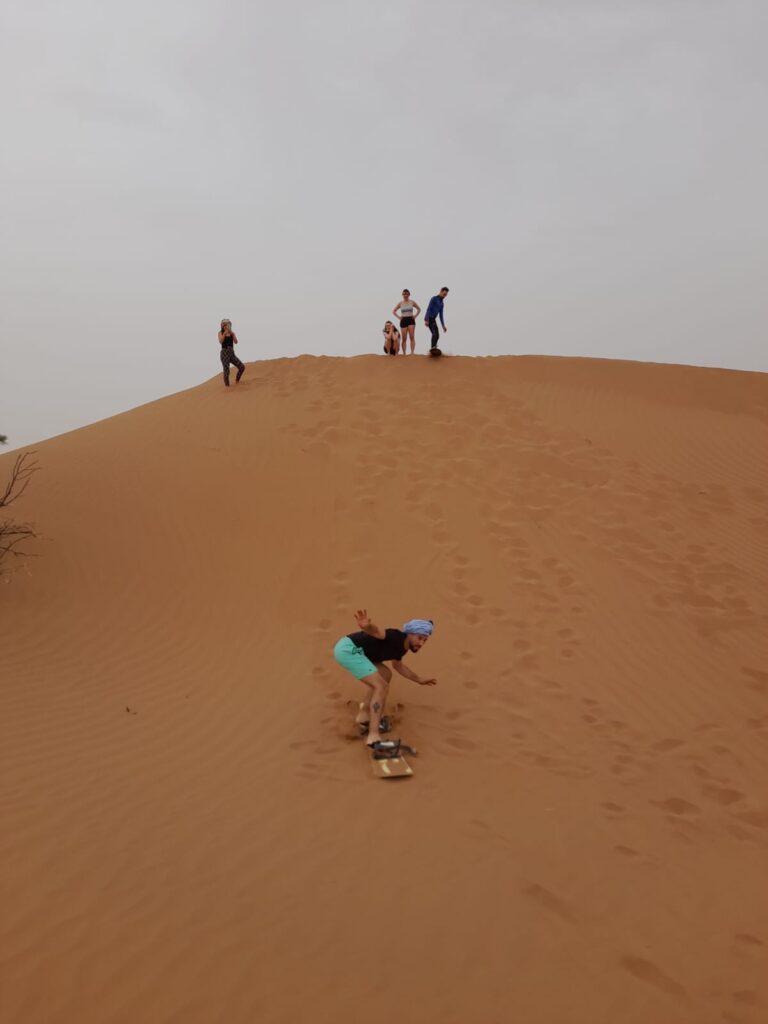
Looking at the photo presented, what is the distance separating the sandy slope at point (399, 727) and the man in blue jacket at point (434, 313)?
2145mm

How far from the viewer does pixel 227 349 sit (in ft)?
42.6

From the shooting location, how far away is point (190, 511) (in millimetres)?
9133

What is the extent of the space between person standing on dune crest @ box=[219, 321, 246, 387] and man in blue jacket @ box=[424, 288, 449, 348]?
3623 mm

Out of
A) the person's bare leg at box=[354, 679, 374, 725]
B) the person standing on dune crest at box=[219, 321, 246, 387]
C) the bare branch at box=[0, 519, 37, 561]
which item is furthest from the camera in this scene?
the person standing on dune crest at box=[219, 321, 246, 387]

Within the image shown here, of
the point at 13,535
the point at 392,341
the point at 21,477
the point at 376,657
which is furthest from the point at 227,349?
the point at 376,657

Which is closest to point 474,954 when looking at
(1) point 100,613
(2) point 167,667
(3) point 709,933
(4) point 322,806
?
(3) point 709,933

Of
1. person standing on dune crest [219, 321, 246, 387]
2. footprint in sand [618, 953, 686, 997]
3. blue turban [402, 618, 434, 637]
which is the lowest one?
footprint in sand [618, 953, 686, 997]

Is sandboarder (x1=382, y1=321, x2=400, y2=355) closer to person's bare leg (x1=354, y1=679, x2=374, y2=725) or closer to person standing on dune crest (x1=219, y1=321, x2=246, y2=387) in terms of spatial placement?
person standing on dune crest (x1=219, y1=321, x2=246, y2=387)

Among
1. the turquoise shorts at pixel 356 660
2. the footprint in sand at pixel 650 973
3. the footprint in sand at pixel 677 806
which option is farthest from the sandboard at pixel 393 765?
the footprint in sand at pixel 650 973

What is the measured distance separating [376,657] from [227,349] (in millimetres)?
9222

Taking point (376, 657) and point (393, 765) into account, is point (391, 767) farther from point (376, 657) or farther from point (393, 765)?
point (376, 657)

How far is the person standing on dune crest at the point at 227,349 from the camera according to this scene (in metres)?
12.4

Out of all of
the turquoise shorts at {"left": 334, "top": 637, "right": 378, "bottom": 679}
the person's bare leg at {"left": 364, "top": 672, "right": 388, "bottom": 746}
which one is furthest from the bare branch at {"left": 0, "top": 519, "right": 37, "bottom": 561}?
the person's bare leg at {"left": 364, "top": 672, "right": 388, "bottom": 746}

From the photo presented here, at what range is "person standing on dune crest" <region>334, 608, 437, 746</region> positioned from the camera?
5000 millimetres
